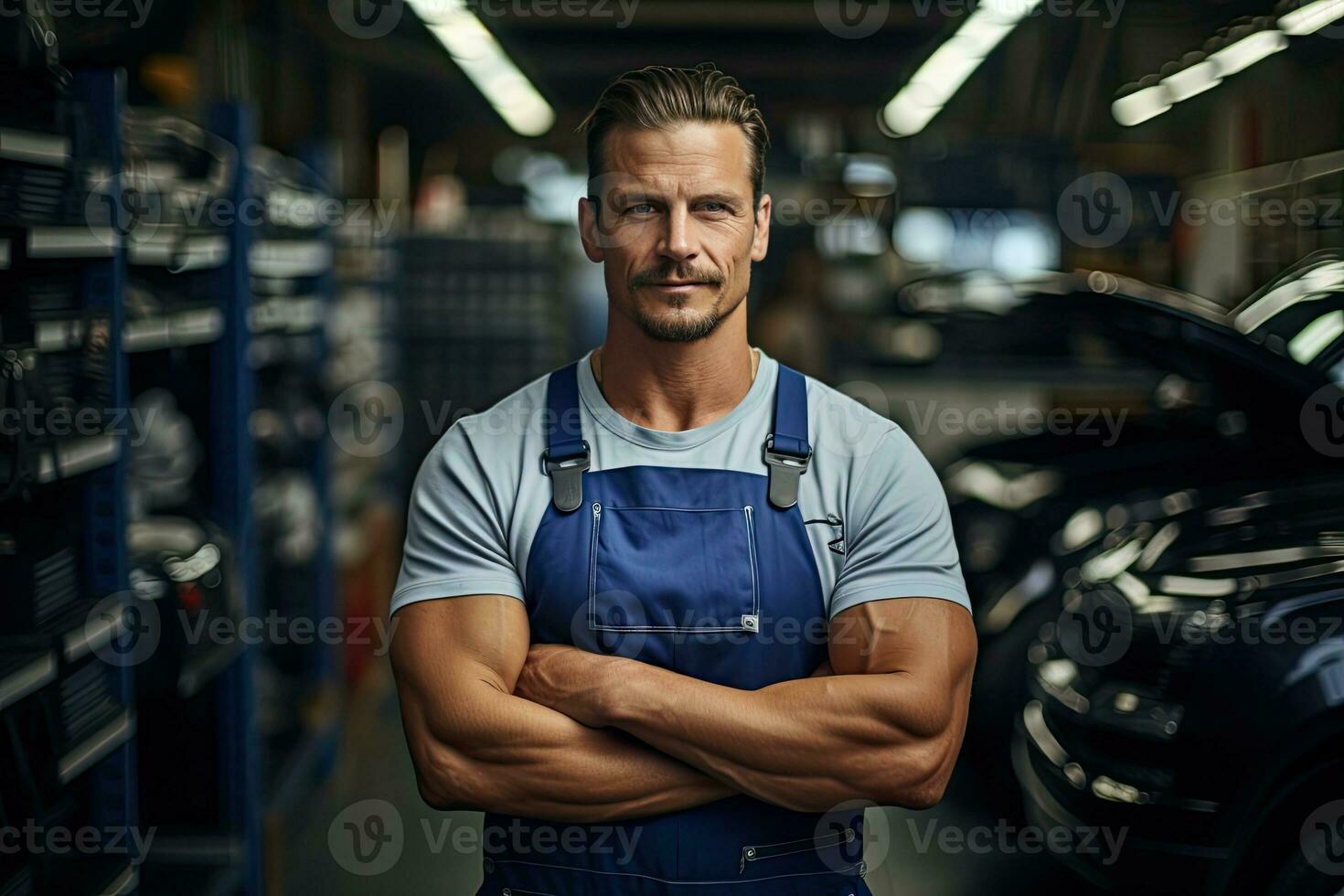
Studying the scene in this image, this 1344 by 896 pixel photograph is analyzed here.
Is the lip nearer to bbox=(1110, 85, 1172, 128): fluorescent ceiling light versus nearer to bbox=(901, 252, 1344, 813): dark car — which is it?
bbox=(901, 252, 1344, 813): dark car

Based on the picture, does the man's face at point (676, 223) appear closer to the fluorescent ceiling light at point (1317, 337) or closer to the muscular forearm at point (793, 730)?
the muscular forearm at point (793, 730)

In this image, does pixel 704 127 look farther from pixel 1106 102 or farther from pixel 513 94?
pixel 513 94

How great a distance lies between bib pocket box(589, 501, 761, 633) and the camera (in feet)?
4.67

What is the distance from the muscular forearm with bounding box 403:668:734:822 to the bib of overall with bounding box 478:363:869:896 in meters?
0.07

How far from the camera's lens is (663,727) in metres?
1.34

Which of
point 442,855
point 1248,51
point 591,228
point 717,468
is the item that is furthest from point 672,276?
point 1248,51

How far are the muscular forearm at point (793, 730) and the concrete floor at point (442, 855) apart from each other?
1422mm

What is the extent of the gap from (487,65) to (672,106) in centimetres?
601

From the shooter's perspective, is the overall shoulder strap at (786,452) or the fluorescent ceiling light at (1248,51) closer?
the overall shoulder strap at (786,452)

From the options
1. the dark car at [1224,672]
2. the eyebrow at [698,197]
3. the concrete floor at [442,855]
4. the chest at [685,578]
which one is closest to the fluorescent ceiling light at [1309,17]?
the dark car at [1224,672]

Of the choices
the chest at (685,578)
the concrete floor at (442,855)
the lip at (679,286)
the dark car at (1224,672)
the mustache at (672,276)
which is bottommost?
the concrete floor at (442,855)

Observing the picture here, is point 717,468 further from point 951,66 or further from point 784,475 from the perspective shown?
point 951,66

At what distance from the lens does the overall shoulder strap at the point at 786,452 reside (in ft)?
4.80

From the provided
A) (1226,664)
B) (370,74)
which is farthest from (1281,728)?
(370,74)
